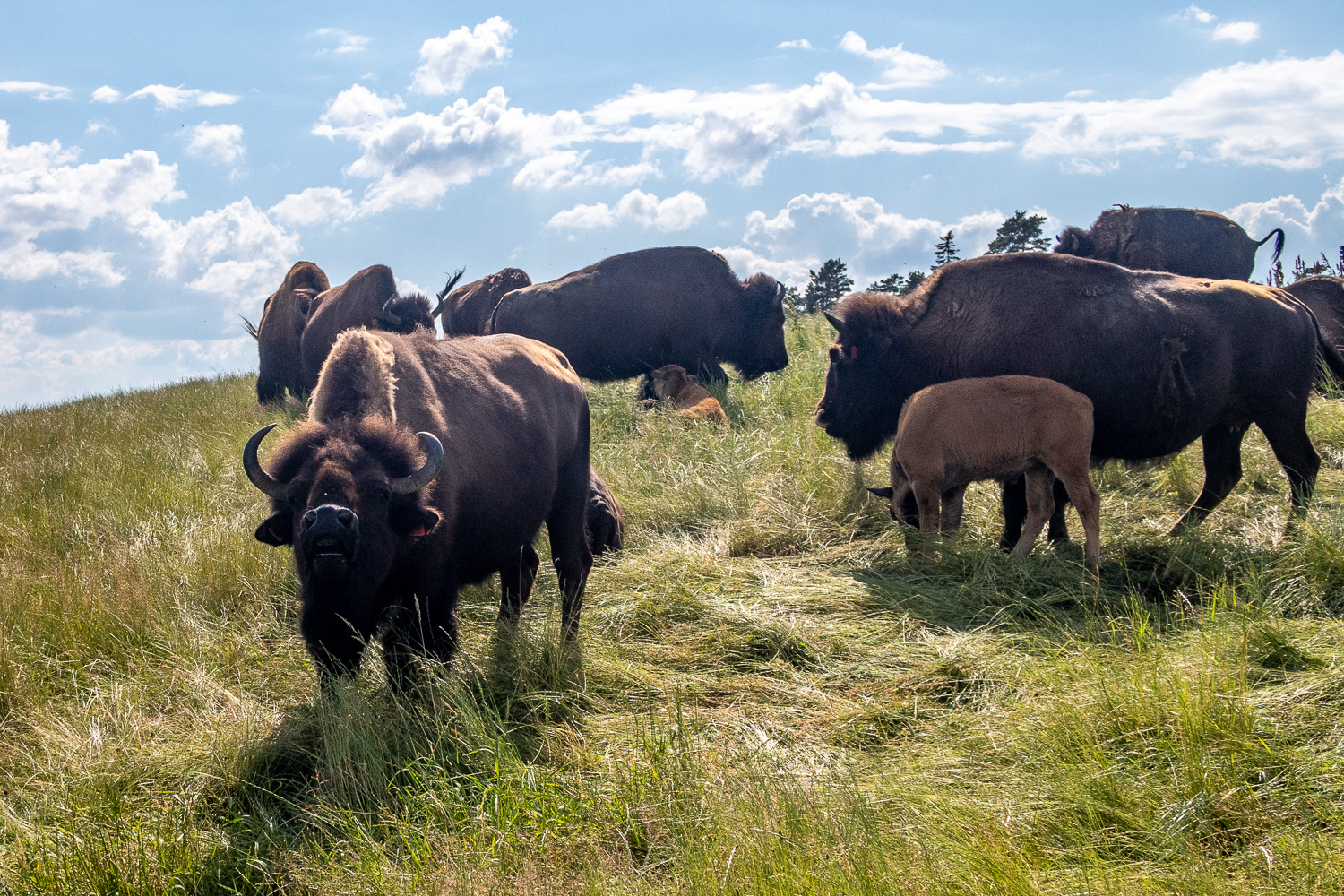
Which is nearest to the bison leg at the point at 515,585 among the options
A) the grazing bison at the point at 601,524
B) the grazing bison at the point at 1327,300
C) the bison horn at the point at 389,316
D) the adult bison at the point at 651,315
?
the grazing bison at the point at 601,524

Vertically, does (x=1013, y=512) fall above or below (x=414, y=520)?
below

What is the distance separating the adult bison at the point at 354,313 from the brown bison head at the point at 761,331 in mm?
4274

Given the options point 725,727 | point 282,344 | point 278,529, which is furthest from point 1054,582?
point 282,344

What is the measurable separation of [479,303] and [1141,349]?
40.2 feet

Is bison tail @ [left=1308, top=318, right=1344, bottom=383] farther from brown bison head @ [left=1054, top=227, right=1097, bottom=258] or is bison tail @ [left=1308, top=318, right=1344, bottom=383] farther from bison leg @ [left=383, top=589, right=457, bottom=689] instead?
bison leg @ [left=383, top=589, right=457, bottom=689]

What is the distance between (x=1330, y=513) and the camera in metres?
5.86

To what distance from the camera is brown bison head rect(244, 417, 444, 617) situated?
3.46 meters

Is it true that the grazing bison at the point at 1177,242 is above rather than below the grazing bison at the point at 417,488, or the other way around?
above

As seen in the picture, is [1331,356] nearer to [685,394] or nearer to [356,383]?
[685,394]

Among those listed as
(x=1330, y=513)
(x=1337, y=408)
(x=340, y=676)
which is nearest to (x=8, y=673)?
(x=340, y=676)

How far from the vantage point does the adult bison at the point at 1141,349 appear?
6656mm

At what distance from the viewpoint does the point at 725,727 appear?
3.76m

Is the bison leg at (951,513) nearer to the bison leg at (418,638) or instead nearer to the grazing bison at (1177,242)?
the bison leg at (418,638)

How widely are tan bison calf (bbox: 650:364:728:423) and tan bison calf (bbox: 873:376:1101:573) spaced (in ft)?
13.5
